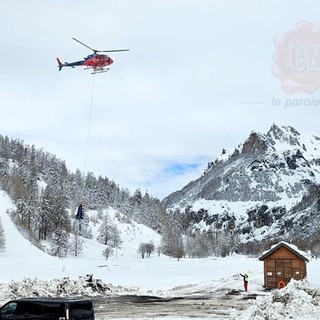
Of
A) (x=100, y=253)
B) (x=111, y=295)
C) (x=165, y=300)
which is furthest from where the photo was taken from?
(x=100, y=253)

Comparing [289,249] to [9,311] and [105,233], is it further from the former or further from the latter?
[105,233]

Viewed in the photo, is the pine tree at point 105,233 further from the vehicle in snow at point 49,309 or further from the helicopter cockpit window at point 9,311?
the vehicle in snow at point 49,309

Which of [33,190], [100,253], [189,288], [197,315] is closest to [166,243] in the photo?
[100,253]

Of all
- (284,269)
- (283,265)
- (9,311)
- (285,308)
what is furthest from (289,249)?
(9,311)

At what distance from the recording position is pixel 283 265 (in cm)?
4966

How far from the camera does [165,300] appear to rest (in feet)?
126

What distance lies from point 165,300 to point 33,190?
120328mm

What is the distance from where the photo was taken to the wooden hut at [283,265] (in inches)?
1923

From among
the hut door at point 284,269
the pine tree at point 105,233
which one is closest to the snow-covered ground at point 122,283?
the hut door at point 284,269

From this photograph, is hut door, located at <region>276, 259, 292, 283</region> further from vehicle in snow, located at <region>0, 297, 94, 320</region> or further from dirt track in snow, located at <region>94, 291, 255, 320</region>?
vehicle in snow, located at <region>0, 297, 94, 320</region>

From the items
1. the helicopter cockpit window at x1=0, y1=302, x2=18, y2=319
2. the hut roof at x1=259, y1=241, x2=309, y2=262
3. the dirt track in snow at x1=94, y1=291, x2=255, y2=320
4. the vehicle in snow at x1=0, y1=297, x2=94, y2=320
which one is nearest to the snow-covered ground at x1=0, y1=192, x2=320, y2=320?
the hut roof at x1=259, y1=241, x2=309, y2=262

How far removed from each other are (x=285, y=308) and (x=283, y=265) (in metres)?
29.5

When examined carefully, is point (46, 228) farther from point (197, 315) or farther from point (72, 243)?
point (197, 315)

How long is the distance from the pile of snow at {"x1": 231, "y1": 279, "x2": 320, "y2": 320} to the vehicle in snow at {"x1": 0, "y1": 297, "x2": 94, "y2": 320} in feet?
22.7
